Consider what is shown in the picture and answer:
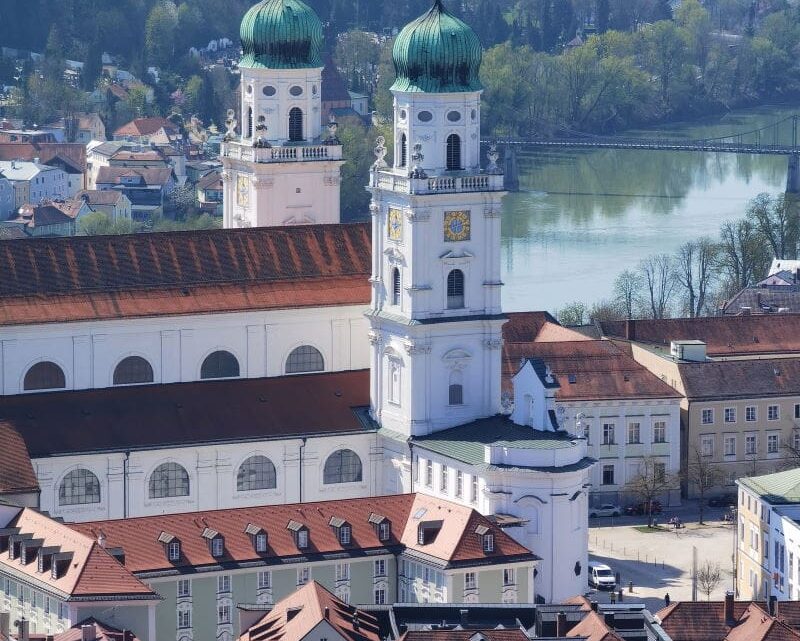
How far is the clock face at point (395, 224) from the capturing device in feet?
196

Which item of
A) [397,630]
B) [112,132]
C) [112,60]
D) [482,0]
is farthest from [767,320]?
[482,0]

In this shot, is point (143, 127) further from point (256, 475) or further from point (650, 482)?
point (256, 475)

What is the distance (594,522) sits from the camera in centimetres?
6481

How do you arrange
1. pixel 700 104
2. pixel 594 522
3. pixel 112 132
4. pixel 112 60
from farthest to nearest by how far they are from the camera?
pixel 700 104, pixel 112 60, pixel 112 132, pixel 594 522

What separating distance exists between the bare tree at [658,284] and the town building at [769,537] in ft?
68.6

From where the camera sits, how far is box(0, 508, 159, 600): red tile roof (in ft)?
169

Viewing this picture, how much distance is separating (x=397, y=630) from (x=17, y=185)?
56.8m

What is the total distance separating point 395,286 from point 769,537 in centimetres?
728

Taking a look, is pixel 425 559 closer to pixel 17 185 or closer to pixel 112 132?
pixel 17 185

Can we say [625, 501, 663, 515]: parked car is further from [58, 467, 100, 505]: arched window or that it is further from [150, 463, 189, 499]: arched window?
[58, 467, 100, 505]: arched window

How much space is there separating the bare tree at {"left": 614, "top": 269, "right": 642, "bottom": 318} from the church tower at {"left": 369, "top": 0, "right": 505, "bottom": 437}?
21.1m

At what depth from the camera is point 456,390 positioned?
60.2m

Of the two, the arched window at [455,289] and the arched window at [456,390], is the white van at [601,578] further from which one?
the arched window at [455,289]

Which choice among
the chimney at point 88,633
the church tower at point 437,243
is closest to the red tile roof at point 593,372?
the church tower at point 437,243
